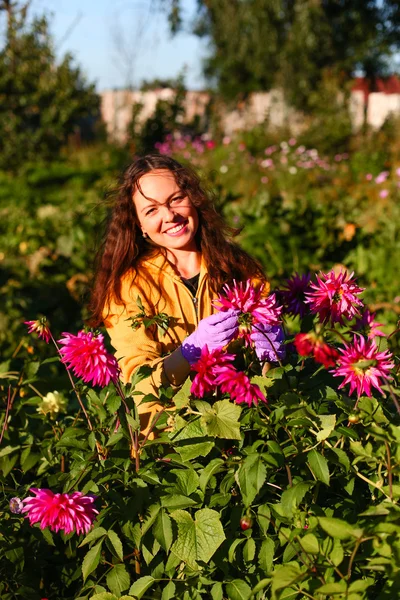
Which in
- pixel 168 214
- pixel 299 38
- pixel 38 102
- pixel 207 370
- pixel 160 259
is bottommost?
pixel 207 370

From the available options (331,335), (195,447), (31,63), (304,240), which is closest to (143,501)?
(195,447)

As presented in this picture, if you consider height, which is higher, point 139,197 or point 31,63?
point 31,63

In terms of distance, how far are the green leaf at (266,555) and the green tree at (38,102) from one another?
10.6m

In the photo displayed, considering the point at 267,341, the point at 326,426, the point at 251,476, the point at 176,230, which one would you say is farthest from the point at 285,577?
the point at 176,230

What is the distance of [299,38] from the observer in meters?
16.5

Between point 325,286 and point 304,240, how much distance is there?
300 cm

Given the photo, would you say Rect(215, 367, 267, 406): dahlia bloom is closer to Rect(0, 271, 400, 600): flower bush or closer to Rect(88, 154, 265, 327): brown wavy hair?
Rect(0, 271, 400, 600): flower bush

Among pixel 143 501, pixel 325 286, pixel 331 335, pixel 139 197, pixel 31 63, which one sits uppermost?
pixel 31 63

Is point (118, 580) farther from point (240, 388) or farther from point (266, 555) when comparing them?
point (240, 388)

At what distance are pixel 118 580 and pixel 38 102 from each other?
498 inches

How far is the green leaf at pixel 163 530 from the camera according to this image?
135 cm

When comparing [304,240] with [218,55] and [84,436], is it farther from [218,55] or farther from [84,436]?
[218,55]

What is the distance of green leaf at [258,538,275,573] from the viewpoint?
1.37 m

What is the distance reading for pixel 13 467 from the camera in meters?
1.96
